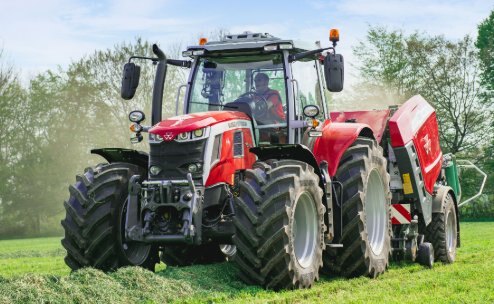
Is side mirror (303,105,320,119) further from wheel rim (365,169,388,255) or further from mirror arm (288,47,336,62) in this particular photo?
wheel rim (365,169,388,255)

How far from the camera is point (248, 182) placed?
9.01 meters

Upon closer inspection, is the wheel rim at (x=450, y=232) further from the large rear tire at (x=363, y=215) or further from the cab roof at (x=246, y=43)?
the cab roof at (x=246, y=43)

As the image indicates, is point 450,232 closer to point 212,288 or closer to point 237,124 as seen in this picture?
point 237,124

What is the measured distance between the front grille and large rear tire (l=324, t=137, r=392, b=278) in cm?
213

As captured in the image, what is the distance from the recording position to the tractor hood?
377 inches

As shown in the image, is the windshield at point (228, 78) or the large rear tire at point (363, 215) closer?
the large rear tire at point (363, 215)

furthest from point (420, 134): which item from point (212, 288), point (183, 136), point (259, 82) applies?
point (212, 288)

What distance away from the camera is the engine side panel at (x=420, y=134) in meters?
12.9

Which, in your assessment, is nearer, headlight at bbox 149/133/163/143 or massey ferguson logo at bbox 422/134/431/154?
headlight at bbox 149/133/163/143

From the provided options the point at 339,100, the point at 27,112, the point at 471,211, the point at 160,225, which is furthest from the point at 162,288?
the point at 27,112

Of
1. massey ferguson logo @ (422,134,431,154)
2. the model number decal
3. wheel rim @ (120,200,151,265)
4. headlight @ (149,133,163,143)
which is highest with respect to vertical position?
the model number decal

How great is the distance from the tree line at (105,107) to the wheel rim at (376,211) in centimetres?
3143

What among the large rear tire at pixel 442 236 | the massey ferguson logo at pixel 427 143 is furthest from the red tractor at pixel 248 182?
the massey ferguson logo at pixel 427 143

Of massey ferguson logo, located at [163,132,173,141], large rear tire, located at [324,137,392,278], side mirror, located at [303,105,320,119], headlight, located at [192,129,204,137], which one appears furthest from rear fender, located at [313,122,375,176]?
massey ferguson logo, located at [163,132,173,141]
